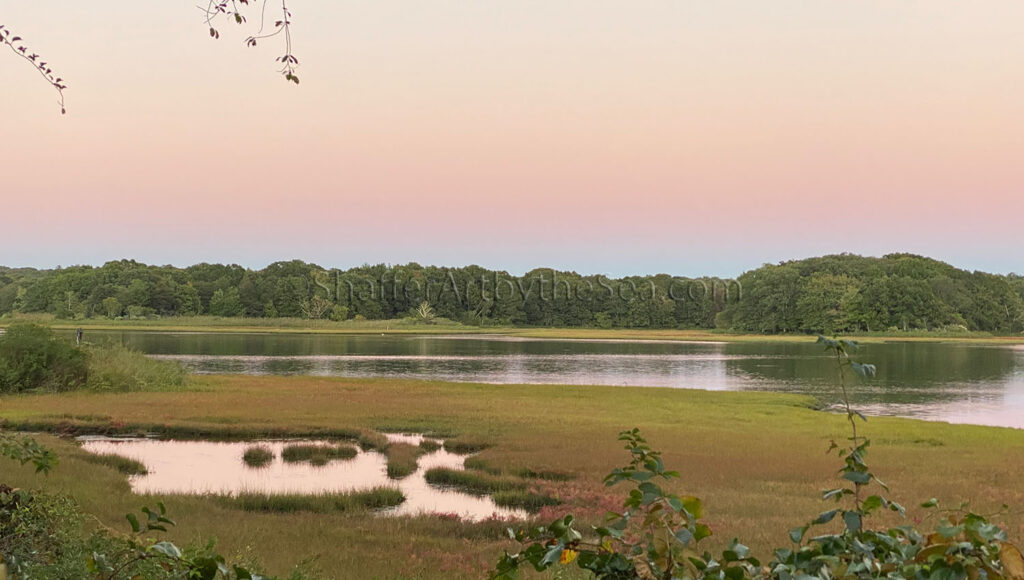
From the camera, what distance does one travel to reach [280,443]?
24.9m

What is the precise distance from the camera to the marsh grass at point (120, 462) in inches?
758

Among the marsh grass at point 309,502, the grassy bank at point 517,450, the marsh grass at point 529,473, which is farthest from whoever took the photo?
the marsh grass at point 529,473

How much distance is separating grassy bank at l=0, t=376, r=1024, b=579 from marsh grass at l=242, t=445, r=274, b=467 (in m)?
3.91

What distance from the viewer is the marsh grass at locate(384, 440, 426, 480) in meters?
19.7

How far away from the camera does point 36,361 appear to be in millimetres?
36344

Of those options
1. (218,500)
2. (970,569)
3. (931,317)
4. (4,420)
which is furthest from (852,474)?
(931,317)

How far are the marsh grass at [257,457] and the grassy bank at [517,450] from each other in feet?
12.8

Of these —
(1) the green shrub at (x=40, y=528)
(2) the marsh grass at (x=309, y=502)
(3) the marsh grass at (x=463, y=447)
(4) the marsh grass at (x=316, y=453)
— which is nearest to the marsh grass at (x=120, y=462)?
(4) the marsh grass at (x=316, y=453)

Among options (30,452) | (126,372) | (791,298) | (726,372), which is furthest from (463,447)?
(791,298)

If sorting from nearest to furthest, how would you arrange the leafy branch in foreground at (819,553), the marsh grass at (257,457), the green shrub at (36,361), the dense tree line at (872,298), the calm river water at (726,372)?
the leafy branch in foreground at (819,553)
the marsh grass at (257,457)
the green shrub at (36,361)
the calm river water at (726,372)
the dense tree line at (872,298)

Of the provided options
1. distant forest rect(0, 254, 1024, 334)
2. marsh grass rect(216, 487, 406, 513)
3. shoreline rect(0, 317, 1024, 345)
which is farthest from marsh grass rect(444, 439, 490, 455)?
distant forest rect(0, 254, 1024, 334)

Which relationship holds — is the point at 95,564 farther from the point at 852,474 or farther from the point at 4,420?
the point at 4,420

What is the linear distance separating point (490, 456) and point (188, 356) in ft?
191

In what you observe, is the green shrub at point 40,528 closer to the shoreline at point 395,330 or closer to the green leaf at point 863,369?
the green leaf at point 863,369
